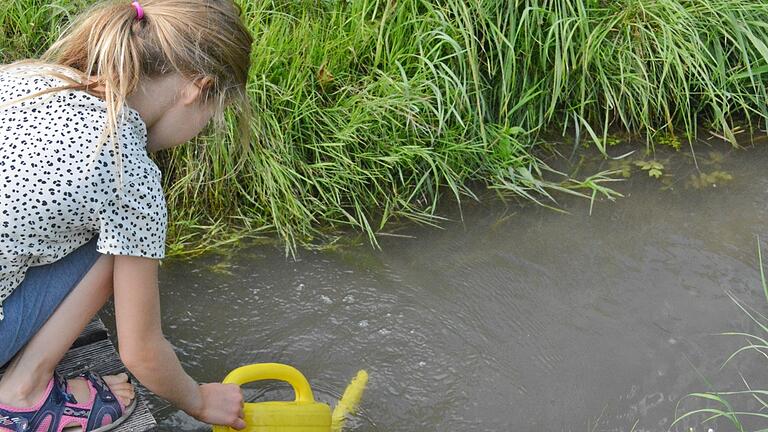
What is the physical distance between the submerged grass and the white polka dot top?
Result: 47.5 inches

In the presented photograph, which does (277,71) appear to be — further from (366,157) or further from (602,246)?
(602,246)

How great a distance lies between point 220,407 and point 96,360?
43cm

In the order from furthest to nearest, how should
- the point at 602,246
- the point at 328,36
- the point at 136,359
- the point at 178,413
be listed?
the point at 328,36 → the point at 602,246 → the point at 178,413 → the point at 136,359

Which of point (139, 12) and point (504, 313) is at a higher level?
point (139, 12)

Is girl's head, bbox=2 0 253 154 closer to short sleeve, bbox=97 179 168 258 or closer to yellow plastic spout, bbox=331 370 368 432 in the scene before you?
short sleeve, bbox=97 179 168 258

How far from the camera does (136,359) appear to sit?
6.05 feet

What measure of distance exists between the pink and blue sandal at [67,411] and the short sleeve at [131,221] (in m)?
0.39

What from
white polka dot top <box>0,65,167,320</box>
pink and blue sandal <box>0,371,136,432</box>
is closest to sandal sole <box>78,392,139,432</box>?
pink and blue sandal <box>0,371,136,432</box>

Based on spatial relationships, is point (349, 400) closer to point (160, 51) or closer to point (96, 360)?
point (96, 360)

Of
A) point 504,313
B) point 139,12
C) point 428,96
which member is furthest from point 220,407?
point 428,96

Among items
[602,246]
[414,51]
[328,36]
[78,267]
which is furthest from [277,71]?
[78,267]

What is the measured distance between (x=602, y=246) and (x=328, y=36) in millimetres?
1217

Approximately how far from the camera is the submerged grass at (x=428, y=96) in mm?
3119

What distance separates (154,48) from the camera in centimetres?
A: 180
